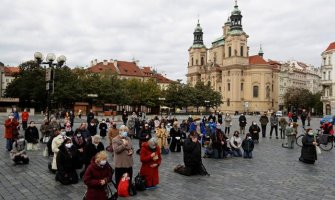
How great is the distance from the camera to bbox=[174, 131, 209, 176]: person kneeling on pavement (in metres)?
11.0

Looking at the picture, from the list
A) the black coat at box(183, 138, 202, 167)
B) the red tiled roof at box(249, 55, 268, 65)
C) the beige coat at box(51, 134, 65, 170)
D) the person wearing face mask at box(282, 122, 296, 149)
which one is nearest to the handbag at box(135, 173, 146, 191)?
the black coat at box(183, 138, 202, 167)

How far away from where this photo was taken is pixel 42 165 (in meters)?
12.6

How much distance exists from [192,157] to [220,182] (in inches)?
48.2

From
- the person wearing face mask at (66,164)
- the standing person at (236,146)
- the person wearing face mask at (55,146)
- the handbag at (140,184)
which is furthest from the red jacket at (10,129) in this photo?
the standing person at (236,146)

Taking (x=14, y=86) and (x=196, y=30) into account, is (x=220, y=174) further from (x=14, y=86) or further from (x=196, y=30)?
(x=196, y=30)

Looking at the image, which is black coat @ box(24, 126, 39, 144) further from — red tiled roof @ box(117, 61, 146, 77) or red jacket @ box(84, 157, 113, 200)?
red tiled roof @ box(117, 61, 146, 77)

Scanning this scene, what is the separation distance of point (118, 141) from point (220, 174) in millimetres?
4305

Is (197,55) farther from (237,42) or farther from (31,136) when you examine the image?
(31,136)

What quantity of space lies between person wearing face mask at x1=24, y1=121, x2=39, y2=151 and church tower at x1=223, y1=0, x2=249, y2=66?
91157 millimetres

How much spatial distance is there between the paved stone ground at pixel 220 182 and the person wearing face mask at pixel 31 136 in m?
1.36

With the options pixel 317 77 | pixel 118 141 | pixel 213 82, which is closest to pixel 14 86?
pixel 213 82

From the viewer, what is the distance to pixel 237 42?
102 m

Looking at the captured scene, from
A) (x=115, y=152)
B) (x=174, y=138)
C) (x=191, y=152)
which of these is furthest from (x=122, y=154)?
(x=174, y=138)

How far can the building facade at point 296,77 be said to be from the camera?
417 ft
